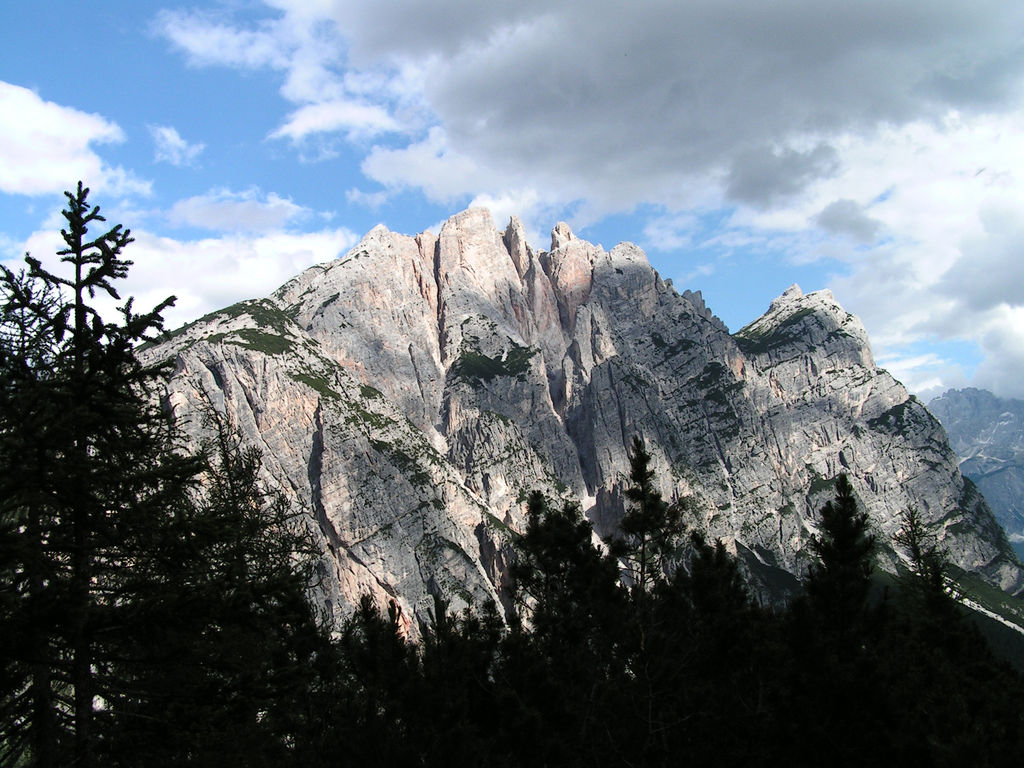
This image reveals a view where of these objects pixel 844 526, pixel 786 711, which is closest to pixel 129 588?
pixel 786 711

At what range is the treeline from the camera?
1423 cm

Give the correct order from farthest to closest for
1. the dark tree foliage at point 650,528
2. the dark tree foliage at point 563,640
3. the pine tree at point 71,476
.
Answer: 1. the dark tree foliage at point 650,528
2. the dark tree foliage at point 563,640
3. the pine tree at point 71,476

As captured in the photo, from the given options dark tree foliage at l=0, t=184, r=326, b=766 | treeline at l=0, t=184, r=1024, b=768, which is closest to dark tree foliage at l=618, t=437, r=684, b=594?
treeline at l=0, t=184, r=1024, b=768

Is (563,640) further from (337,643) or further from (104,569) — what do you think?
(104,569)

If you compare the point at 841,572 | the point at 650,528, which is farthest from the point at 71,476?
the point at 841,572

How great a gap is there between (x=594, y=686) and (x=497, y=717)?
538cm

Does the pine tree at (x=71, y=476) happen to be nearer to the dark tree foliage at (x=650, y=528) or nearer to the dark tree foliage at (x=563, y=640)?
the dark tree foliage at (x=563, y=640)

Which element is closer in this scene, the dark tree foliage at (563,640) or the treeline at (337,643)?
the treeline at (337,643)

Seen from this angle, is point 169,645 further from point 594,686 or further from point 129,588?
point 594,686

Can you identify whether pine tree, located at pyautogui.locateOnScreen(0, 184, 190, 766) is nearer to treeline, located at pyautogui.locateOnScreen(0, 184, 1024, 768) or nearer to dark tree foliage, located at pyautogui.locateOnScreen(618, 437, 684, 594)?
treeline, located at pyautogui.locateOnScreen(0, 184, 1024, 768)

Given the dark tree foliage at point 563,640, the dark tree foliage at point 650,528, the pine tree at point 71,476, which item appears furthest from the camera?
the dark tree foliage at point 650,528

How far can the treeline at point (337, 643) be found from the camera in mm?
14227

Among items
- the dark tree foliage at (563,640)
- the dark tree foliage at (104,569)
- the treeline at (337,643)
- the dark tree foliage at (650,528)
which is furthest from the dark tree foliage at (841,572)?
the dark tree foliage at (104,569)

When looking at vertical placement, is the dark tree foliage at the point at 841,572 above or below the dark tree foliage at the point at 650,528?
below
